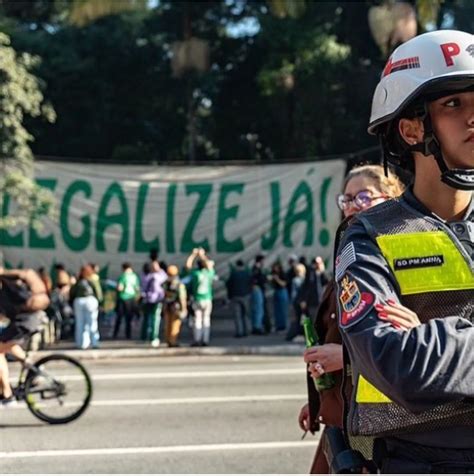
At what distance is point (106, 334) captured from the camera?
18609 mm

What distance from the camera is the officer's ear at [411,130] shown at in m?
2.08

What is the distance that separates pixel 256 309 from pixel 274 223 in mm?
2918

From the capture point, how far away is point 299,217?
66.3 ft

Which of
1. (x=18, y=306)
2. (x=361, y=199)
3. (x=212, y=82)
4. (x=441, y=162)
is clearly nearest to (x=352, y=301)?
(x=441, y=162)

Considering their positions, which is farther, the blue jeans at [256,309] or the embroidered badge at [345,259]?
the blue jeans at [256,309]

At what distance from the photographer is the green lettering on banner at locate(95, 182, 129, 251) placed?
65.0 ft

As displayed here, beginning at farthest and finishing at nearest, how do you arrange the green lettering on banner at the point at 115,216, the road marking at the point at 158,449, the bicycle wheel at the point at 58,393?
the green lettering on banner at the point at 115,216, the bicycle wheel at the point at 58,393, the road marking at the point at 158,449

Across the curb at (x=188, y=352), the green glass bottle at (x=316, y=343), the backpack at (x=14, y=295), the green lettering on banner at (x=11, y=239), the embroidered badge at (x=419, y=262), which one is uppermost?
the green lettering on banner at (x=11, y=239)

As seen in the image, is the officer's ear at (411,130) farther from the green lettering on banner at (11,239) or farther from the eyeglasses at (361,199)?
the green lettering on banner at (11,239)

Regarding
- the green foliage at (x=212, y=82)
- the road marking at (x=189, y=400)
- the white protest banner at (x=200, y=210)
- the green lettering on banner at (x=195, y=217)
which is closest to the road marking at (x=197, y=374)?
the road marking at (x=189, y=400)

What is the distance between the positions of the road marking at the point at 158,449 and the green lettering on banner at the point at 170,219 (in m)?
13.1

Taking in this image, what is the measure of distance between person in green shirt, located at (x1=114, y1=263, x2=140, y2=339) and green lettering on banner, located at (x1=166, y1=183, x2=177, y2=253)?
236 centimetres

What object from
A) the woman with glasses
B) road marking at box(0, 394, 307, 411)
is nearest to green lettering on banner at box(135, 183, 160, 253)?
road marking at box(0, 394, 307, 411)

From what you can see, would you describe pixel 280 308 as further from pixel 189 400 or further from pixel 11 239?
pixel 189 400
